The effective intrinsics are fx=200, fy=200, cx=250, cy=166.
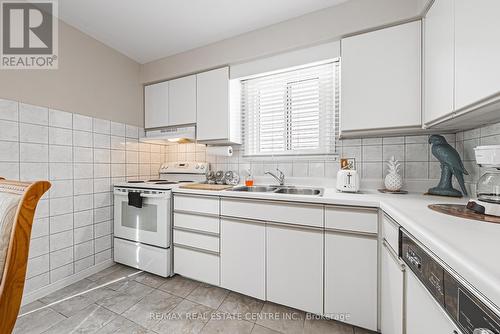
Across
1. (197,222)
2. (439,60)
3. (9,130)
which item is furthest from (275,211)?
(9,130)

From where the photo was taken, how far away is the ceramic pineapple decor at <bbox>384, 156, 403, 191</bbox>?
1553mm

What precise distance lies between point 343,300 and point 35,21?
3.18 m

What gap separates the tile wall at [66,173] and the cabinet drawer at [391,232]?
2.55 metres

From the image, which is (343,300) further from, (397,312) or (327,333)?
(397,312)

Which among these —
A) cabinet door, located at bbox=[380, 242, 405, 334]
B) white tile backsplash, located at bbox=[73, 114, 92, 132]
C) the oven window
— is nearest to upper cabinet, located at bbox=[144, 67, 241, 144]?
white tile backsplash, located at bbox=[73, 114, 92, 132]

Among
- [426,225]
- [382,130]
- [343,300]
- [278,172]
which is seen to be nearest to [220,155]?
[278,172]

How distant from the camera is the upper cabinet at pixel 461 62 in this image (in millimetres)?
788

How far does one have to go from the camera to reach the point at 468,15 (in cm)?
90

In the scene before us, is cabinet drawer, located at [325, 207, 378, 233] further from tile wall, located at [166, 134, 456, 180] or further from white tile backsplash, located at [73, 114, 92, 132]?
white tile backsplash, located at [73, 114, 92, 132]

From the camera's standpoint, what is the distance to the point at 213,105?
212 cm

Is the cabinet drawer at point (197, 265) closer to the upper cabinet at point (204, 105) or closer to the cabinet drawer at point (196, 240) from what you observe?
the cabinet drawer at point (196, 240)

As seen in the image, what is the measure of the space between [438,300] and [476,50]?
3.32 ft

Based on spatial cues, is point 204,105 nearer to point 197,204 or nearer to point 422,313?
point 197,204

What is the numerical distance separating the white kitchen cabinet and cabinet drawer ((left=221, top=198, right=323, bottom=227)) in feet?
2.52
